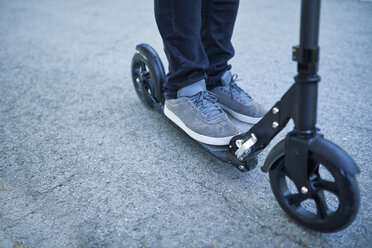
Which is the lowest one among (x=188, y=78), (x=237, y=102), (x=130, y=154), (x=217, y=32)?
(x=130, y=154)

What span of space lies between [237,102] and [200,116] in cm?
26

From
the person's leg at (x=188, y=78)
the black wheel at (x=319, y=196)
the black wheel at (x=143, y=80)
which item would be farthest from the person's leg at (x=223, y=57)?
the black wheel at (x=319, y=196)

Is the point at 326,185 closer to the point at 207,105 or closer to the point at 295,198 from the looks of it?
the point at 295,198

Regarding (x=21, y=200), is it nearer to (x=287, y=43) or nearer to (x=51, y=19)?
(x=287, y=43)

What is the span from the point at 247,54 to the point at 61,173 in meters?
1.50

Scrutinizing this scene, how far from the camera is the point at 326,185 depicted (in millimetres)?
835

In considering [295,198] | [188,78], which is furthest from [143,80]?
[295,198]

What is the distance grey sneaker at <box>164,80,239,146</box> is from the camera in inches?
46.2

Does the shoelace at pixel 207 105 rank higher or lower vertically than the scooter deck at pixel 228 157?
higher

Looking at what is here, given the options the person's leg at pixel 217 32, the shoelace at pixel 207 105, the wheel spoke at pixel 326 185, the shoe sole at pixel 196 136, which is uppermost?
the person's leg at pixel 217 32

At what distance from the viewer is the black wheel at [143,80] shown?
1.55 meters

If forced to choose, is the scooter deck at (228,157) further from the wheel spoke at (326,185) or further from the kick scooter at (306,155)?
the wheel spoke at (326,185)

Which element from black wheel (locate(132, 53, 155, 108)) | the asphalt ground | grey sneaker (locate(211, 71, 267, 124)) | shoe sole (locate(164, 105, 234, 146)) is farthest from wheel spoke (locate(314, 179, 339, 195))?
black wheel (locate(132, 53, 155, 108))

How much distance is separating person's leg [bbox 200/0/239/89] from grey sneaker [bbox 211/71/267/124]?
0.11ft
